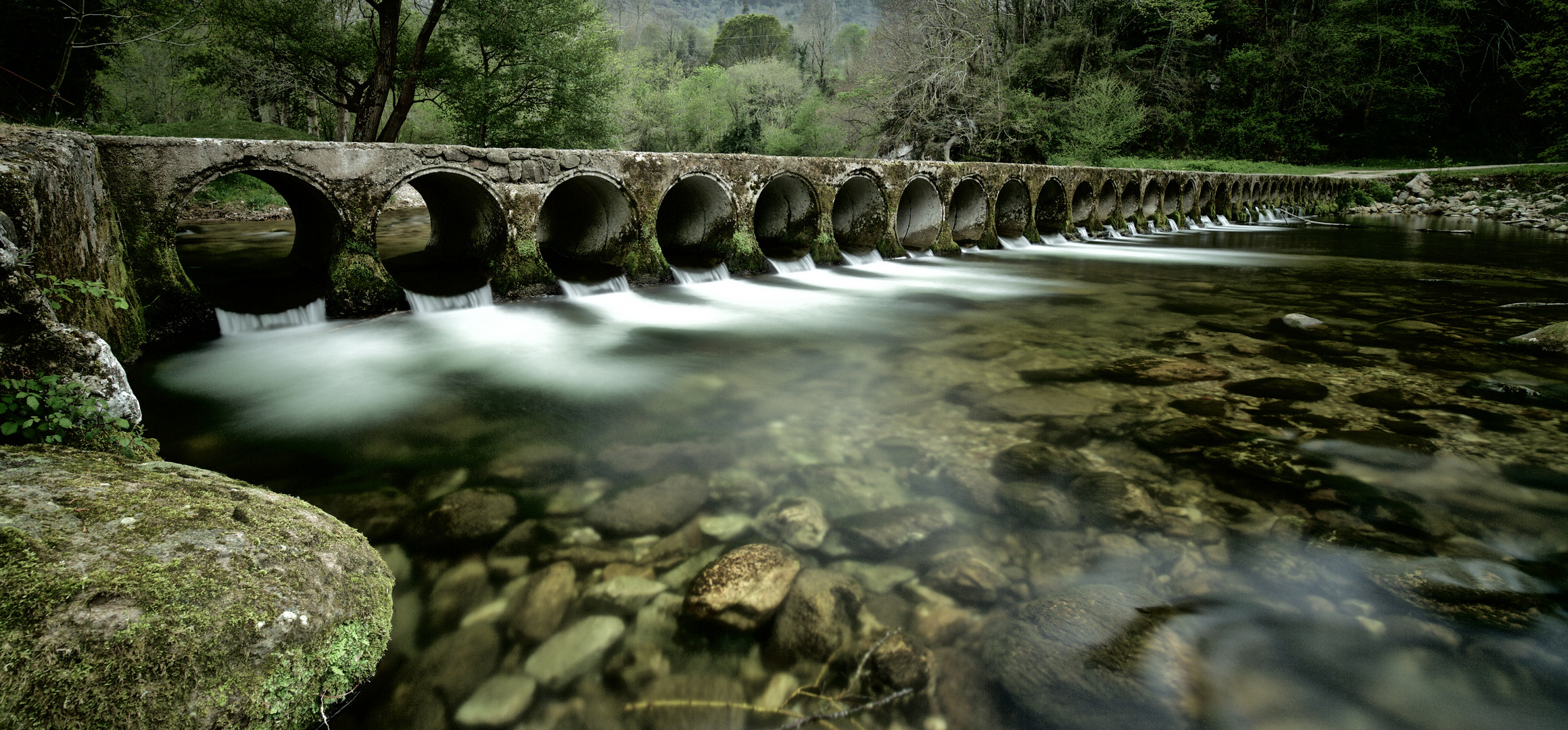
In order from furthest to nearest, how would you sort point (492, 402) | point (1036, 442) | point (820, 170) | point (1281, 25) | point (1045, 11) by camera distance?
point (1281, 25)
point (1045, 11)
point (820, 170)
point (492, 402)
point (1036, 442)

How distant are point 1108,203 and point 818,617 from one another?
57.6 ft

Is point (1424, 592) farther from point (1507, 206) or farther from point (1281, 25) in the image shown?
point (1281, 25)

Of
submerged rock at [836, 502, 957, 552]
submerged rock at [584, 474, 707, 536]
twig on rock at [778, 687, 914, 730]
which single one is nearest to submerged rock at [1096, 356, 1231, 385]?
submerged rock at [836, 502, 957, 552]

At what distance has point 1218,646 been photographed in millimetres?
1981

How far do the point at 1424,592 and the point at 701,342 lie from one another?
4676mm

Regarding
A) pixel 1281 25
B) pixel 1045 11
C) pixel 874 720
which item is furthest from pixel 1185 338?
pixel 1281 25

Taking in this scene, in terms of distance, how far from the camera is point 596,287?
7582mm

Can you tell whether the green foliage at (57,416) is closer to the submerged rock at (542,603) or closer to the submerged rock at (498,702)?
the submerged rock at (542,603)

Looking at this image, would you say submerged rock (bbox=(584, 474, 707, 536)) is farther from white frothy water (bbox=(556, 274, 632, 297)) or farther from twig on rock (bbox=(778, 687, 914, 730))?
white frothy water (bbox=(556, 274, 632, 297))

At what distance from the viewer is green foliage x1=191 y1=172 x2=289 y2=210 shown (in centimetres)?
1881

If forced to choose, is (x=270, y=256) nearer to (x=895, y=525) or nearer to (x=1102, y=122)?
(x=895, y=525)

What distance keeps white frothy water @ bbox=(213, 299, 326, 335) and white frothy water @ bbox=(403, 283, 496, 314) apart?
0.72 m

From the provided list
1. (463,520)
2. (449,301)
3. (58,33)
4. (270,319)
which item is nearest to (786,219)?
(449,301)

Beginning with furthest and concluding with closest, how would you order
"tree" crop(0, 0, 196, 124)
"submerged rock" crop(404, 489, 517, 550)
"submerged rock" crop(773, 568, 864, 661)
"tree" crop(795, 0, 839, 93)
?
"tree" crop(795, 0, 839, 93), "tree" crop(0, 0, 196, 124), "submerged rock" crop(404, 489, 517, 550), "submerged rock" crop(773, 568, 864, 661)
